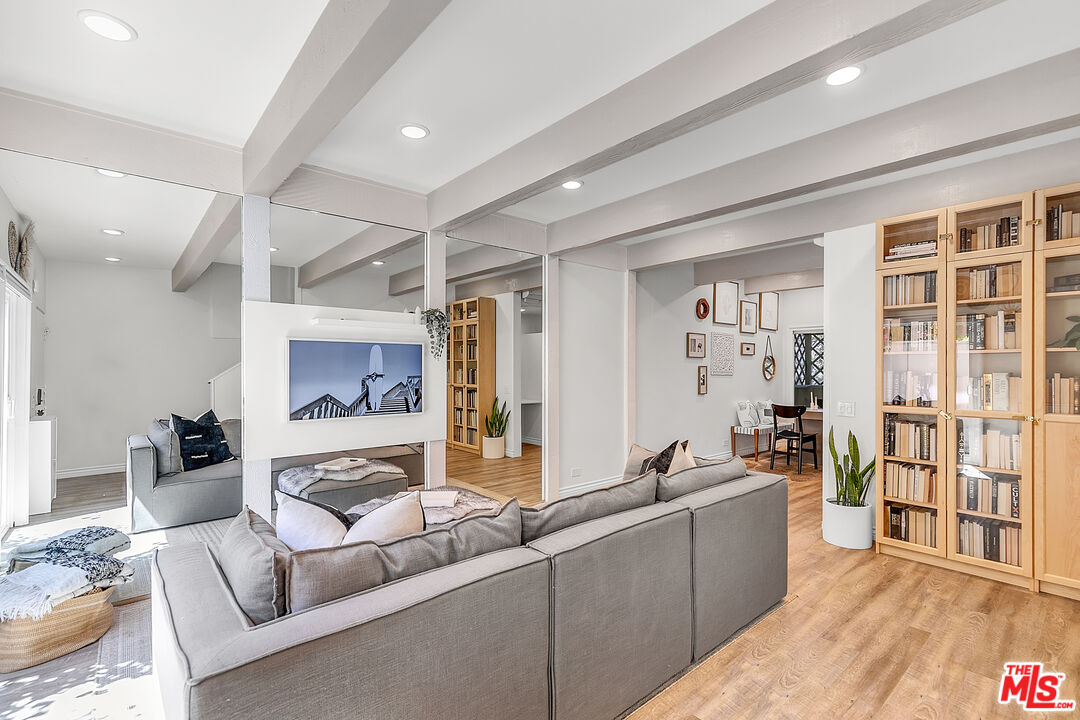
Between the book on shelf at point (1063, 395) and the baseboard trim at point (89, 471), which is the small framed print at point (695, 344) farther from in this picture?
the baseboard trim at point (89, 471)

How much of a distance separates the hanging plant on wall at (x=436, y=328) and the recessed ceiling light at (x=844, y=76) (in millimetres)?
2855

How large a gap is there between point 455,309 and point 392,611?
335 cm

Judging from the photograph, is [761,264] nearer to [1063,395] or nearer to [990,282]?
[990,282]

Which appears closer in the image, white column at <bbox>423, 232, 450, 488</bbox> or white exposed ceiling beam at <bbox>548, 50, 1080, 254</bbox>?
white exposed ceiling beam at <bbox>548, 50, 1080, 254</bbox>

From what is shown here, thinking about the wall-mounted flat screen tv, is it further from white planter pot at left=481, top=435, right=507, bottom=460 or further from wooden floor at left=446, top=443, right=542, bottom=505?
white planter pot at left=481, top=435, right=507, bottom=460

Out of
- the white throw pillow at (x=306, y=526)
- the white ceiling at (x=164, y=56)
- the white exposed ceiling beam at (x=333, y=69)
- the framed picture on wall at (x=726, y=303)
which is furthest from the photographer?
the framed picture on wall at (x=726, y=303)

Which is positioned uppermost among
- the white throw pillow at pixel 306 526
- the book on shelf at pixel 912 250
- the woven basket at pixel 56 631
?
the book on shelf at pixel 912 250

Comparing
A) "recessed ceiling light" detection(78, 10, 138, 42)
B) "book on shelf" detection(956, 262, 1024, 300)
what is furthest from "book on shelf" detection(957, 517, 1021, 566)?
"recessed ceiling light" detection(78, 10, 138, 42)

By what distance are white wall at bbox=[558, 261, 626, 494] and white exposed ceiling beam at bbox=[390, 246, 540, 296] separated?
1.79 feet

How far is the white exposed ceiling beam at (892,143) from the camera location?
230 centimetres

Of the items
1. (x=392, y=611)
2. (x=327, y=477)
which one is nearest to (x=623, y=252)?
(x=327, y=477)

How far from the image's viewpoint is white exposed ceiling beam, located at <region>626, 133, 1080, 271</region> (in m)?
3.02

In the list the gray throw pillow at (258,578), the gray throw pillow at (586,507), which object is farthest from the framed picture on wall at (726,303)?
the gray throw pillow at (258,578)

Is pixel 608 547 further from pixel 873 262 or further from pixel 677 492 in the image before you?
pixel 873 262
